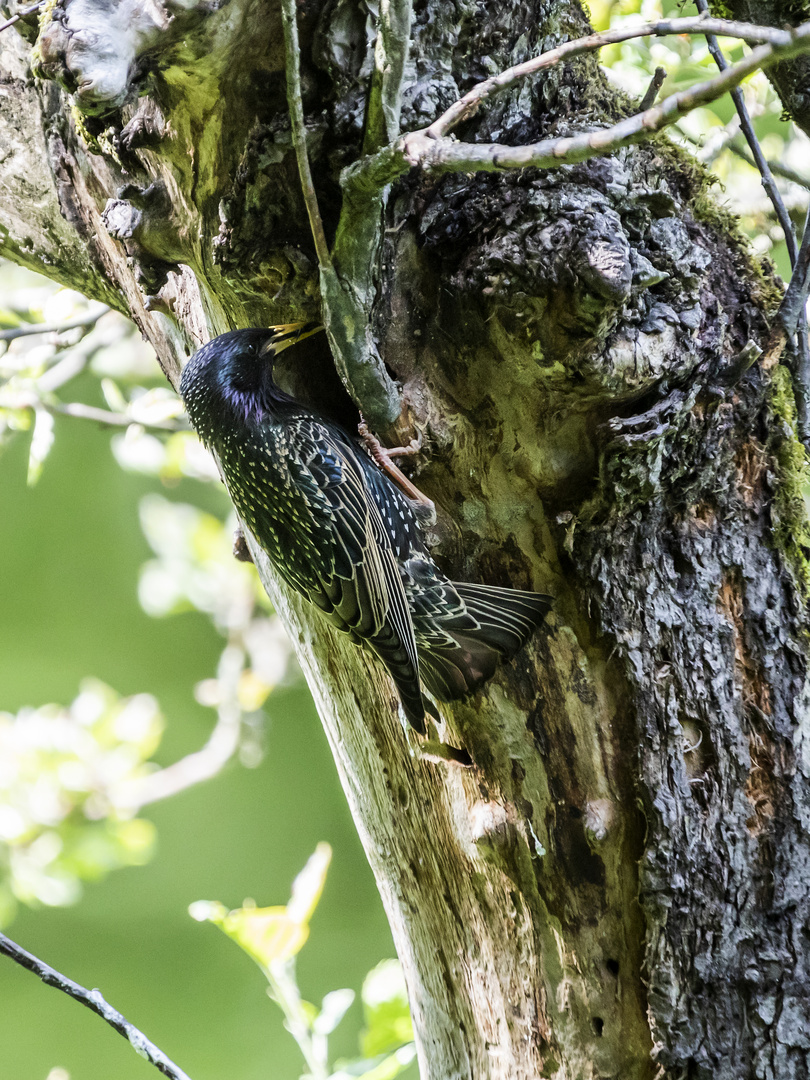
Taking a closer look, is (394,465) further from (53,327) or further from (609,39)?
(53,327)

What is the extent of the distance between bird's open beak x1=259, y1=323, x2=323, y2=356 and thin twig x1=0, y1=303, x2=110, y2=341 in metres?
0.92

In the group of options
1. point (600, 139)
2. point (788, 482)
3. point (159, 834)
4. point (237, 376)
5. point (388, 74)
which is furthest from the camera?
point (159, 834)

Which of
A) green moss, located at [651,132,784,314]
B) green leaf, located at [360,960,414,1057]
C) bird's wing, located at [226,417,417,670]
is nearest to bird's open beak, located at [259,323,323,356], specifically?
bird's wing, located at [226,417,417,670]

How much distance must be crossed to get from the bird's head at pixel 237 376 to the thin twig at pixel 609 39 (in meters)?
0.52

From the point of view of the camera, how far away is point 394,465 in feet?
4.25

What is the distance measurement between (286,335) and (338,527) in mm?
340

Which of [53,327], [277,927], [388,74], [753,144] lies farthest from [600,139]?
[53,327]

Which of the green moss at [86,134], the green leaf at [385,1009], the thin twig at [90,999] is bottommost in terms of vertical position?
the green leaf at [385,1009]

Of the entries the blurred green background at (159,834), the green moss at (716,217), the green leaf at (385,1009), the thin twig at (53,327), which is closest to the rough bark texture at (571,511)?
the green moss at (716,217)

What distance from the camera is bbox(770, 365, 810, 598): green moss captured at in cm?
130

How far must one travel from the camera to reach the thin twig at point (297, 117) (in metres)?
0.92

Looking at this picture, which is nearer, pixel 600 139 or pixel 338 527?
pixel 600 139

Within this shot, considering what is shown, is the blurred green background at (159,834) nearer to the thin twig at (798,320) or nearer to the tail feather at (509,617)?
the tail feather at (509,617)

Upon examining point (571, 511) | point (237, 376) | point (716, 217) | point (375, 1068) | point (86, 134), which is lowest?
point (375, 1068)
